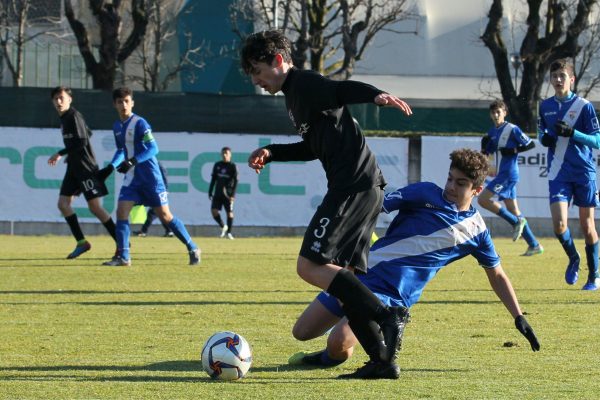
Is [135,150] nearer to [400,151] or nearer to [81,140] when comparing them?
[81,140]

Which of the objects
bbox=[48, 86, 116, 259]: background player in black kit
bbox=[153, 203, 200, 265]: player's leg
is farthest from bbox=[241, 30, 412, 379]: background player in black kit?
bbox=[48, 86, 116, 259]: background player in black kit

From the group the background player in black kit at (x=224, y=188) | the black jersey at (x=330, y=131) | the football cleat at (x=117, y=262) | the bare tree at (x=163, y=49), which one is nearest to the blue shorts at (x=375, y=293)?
the black jersey at (x=330, y=131)

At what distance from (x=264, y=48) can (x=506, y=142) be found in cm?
1025

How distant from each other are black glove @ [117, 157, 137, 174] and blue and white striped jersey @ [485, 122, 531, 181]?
5.06 m

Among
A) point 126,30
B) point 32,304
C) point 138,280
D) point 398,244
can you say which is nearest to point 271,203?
point 138,280

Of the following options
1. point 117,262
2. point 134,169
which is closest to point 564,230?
point 134,169

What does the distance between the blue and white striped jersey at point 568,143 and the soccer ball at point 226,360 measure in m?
5.95

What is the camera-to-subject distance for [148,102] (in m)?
23.1

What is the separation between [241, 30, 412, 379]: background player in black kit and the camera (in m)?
5.95

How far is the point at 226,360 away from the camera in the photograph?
6.04 metres

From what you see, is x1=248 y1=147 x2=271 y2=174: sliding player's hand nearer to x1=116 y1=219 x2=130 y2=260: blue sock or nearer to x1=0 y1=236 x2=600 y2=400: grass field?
x1=0 y1=236 x2=600 y2=400: grass field

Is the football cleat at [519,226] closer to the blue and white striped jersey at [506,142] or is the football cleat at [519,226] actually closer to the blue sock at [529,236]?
the blue sock at [529,236]

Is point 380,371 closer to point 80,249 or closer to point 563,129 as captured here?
point 563,129

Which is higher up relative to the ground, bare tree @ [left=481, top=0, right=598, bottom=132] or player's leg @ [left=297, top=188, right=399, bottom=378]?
bare tree @ [left=481, top=0, right=598, bottom=132]
